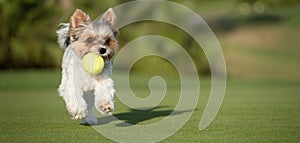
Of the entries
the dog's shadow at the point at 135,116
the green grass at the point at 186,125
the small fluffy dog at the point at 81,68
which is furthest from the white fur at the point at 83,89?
the dog's shadow at the point at 135,116

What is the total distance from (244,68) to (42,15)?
8.19 meters

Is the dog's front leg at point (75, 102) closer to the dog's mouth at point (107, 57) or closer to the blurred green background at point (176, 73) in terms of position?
the blurred green background at point (176, 73)

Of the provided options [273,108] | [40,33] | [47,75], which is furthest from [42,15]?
[273,108]

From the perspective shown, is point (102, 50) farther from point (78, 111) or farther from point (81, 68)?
point (78, 111)

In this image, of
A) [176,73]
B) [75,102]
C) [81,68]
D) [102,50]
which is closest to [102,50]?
[102,50]

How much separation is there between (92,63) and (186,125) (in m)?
1.47

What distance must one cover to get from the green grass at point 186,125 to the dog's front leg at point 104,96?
0.31m

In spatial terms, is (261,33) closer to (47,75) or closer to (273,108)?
(47,75)

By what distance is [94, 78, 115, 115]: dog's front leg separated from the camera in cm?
789

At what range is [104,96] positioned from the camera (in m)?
8.04

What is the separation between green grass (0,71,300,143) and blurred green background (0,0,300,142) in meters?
0.01

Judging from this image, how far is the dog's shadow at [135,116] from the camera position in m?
8.94

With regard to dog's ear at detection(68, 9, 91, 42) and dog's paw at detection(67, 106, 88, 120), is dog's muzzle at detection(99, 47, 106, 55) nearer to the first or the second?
dog's ear at detection(68, 9, 91, 42)

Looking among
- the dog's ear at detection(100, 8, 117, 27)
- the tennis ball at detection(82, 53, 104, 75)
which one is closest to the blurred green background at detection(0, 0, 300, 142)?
the tennis ball at detection(82, 53, 104, 75)
